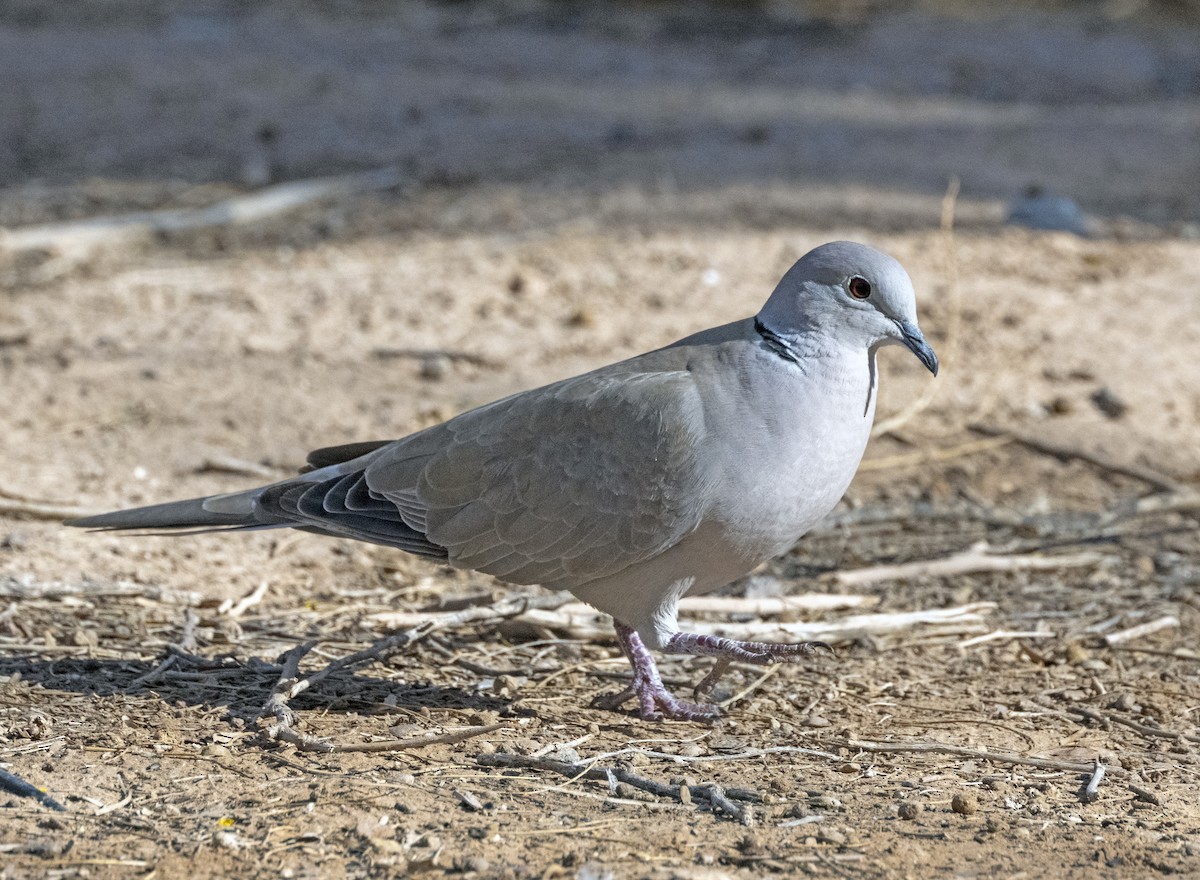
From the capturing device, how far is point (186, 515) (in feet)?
12.0

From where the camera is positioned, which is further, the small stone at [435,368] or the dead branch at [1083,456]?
the small stone at [435,368]

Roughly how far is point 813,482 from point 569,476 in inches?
23.7

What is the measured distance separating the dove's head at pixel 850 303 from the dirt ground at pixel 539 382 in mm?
968

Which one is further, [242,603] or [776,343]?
[242,603]

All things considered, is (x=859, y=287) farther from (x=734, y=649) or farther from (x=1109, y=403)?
(x=1109, y=403)

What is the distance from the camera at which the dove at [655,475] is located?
10.8 ft

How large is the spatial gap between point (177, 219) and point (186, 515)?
4.53 meters

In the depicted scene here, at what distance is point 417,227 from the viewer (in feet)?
25.3

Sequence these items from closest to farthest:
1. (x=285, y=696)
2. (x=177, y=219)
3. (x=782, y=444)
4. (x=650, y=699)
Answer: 1. (x=782, y=444)
2. (x=285, y=696)
3. (x=650, y=699)
4. (x=177, y=219)

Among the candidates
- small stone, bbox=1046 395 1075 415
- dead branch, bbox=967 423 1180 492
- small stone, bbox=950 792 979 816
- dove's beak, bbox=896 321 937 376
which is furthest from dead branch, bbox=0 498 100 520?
small stone, bbox=1046 395 1075 415

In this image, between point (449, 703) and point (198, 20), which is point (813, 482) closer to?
point (449, 703)

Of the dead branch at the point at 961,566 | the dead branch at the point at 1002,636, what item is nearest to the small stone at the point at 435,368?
the dead branch at the point at 961,566

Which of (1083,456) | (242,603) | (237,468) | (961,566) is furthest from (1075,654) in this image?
(237,468)

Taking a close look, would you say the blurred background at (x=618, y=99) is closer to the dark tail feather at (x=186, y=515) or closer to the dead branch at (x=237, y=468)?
the dead branch at (x=237, y=468)
